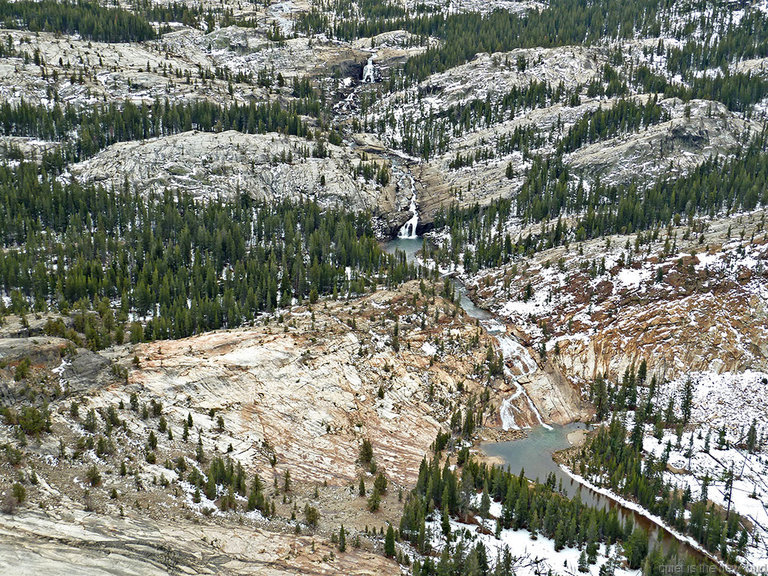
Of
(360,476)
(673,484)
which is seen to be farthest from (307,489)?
(673,484)

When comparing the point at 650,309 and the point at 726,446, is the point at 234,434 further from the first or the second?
the point at 650,309

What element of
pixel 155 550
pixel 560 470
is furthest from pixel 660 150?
pixel 155 550

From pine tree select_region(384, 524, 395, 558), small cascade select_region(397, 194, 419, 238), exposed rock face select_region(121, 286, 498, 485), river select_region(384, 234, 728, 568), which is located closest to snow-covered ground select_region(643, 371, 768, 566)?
river select_region(384, 234, 728, 568)

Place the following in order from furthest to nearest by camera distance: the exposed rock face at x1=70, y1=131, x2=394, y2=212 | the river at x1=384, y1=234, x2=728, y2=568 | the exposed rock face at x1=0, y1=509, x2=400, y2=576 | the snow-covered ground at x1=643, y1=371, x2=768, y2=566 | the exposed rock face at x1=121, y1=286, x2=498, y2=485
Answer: the exposed rock face at x1=70, y1=131, x2=394, y2=212, the snow-covered ground at x1=643, y1=371, x2=768, y2=566, the exposed rock face at x1=121, y1=286, x2=498, y2=485, the river at x1=384, y1=234, x2=728, y2=568, the exposed rock face at x1=0, y1=509, x2=400, y2=576

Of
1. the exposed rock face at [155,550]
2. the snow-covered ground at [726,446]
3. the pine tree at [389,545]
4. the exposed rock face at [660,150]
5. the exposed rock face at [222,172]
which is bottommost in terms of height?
the snow-covered ground at [726,446]

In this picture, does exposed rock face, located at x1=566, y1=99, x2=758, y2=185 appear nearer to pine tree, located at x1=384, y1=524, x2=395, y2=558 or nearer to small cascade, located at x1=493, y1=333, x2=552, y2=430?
small cascade, located at x1=493, y1=333, x2=552, y2=430

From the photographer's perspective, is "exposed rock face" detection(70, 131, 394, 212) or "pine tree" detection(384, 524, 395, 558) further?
"exposed rock face" detection(70, 131, 394, 212)

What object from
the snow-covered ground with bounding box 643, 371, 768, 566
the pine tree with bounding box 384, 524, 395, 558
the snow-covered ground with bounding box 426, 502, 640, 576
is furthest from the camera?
the snow-covered ground with bounding box 643, 371, 768, 566

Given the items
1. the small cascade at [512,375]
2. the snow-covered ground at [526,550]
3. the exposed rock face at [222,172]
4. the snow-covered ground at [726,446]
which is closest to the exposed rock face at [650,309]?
the small cascade at [512,375]

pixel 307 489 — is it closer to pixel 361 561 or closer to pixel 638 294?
pixel 361 561

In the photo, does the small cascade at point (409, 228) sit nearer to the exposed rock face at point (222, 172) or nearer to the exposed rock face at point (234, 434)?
the exposed rock face at point (222, 172)
